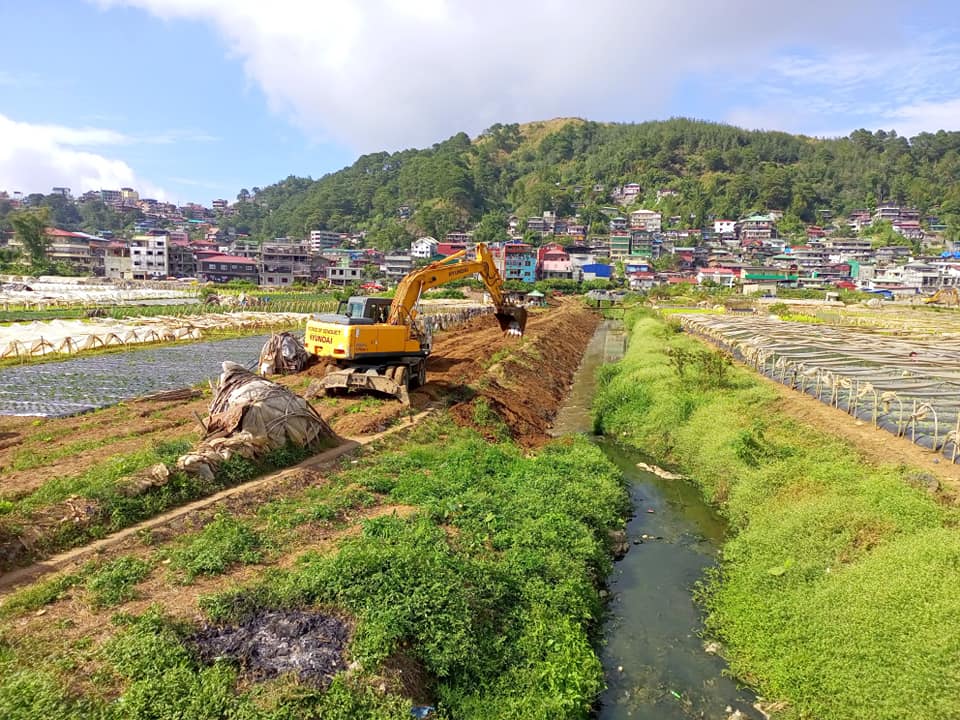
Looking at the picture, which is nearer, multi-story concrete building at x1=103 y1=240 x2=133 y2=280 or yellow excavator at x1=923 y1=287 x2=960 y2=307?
yellow excavator at x1=923 y1=287 x2=960 y2=307

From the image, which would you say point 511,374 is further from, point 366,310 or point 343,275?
point 343,275

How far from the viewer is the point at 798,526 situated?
11.4 meters

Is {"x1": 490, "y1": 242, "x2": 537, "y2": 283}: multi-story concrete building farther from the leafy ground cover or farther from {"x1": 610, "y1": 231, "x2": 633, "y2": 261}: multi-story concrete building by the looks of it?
the leafy ground cover

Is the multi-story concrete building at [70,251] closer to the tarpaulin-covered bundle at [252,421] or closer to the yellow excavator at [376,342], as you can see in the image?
the yellow excavator at [376,342]

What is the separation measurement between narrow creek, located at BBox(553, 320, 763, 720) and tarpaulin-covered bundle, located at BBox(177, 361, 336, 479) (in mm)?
8173

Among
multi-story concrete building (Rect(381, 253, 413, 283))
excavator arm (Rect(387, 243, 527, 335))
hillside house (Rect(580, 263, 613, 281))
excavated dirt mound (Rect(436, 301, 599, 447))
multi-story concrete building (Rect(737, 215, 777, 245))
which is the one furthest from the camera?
multi-story concrete building (Rect(737, 215, 777, 245))

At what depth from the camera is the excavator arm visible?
2125 cm

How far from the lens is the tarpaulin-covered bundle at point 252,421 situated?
1300 centimetres

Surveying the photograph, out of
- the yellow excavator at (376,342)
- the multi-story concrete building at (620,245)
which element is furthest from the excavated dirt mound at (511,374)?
the multi-story concrete building at (620,245)

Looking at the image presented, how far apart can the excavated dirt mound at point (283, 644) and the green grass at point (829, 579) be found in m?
6.19

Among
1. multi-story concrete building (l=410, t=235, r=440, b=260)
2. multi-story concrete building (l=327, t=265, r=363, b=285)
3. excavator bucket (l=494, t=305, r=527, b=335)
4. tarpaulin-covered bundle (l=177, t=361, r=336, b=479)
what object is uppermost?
multi-story concrete building (l=410, t=235, r=440, b=260)

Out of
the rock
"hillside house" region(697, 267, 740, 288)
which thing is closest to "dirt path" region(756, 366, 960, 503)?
the rock

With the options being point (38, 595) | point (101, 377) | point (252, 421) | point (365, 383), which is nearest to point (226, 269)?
point (101, 377)

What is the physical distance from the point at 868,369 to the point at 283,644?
29.4 m
